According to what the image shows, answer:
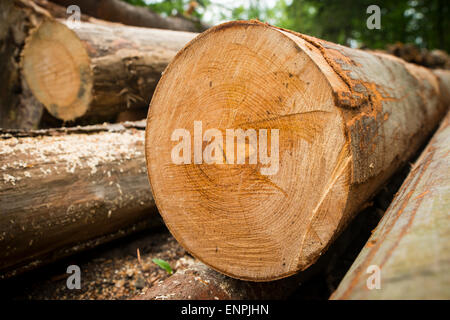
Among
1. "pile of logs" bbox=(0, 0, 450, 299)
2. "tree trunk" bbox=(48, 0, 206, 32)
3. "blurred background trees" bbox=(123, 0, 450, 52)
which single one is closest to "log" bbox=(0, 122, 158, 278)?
"pile of logs" bbox=(0, 0, 450, 299)

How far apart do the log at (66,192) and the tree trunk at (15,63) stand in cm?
150

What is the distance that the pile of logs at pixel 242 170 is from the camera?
3.25ft

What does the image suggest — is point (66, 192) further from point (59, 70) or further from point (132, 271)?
point (59, 70)

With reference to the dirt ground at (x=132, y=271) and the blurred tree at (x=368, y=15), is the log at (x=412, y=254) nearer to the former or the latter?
the dirt ground at (x=132, y=271)

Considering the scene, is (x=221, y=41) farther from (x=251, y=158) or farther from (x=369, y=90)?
(x=369, y=90)

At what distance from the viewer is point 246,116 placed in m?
1.14

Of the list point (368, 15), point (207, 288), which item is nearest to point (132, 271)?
point (207, 288)

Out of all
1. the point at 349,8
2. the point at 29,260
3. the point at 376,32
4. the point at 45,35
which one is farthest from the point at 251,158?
the point at 376,32

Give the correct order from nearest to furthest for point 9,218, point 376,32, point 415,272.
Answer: point 415,272 < point 9,218 < point 376,32

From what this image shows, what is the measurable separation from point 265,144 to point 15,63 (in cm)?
337

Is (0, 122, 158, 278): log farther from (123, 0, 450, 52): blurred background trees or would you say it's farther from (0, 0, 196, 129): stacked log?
(123, 0, 450, 52): blurred background trees

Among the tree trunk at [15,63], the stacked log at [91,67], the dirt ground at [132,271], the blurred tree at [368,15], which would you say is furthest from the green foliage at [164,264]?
the blurred tree at [368,15]

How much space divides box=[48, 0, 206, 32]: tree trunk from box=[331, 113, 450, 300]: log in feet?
15.9

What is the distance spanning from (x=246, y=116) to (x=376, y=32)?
11.5 m
